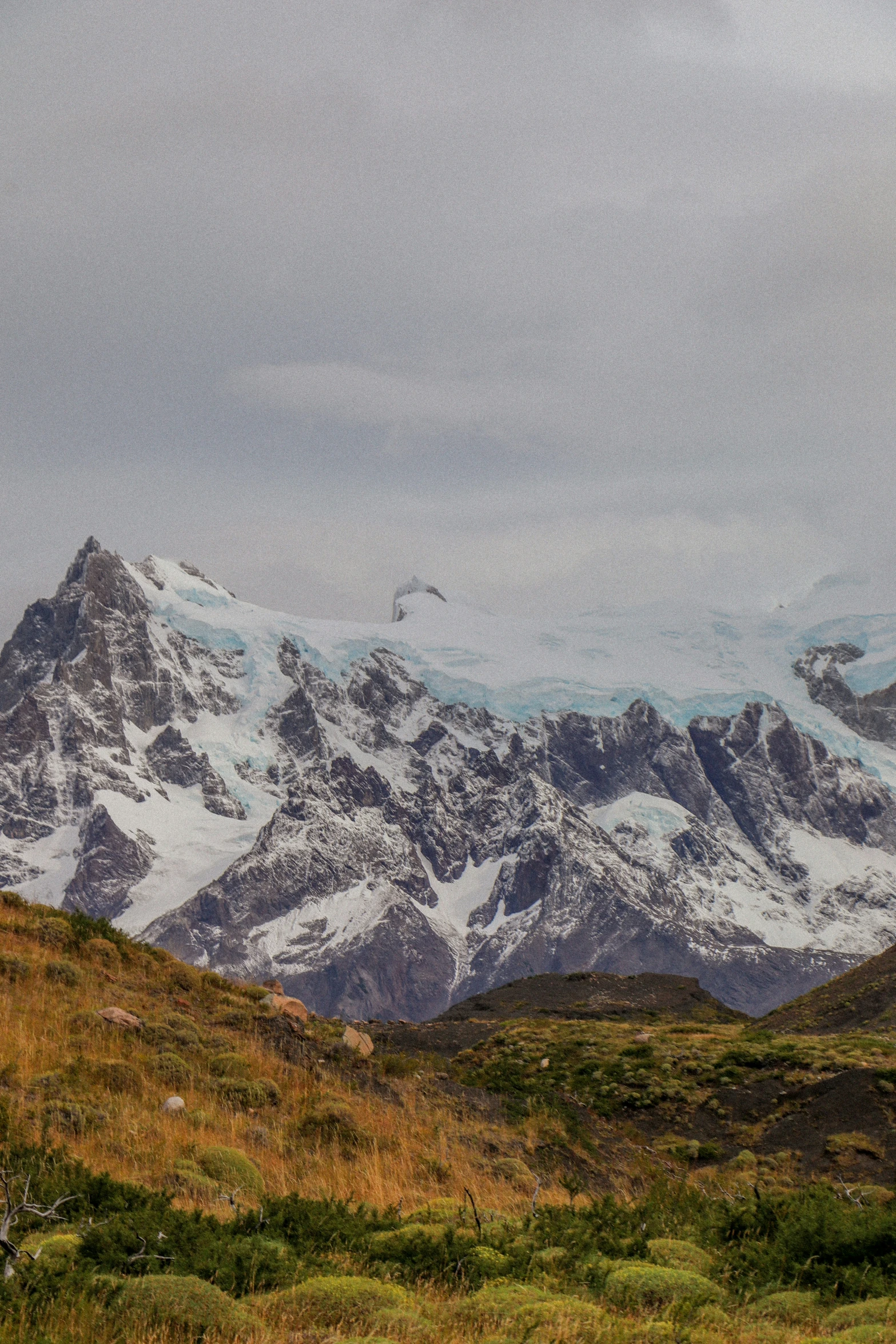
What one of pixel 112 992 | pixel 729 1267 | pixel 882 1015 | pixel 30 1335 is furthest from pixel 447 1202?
pixel 882 1015

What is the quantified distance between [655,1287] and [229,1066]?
1134 centimetres

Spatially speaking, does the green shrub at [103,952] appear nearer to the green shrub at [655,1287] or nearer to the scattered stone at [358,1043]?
the scattered stone at [358,1043]

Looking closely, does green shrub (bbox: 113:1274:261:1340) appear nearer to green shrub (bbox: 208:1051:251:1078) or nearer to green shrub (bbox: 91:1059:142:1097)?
green shrub (bbox: 91:1059:142:1097)

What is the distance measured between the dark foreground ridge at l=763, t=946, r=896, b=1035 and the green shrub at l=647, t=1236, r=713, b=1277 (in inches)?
1308

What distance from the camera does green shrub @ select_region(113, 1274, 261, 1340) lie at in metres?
8.67

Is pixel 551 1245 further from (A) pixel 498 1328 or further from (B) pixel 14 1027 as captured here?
(B) pixel 14 1027

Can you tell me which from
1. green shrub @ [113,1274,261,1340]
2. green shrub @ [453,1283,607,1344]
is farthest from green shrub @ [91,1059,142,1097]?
green shrub @ [453,1283,607,1344]

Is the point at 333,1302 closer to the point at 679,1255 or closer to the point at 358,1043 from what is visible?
the point at 679,1255

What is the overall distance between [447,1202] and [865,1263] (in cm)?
532

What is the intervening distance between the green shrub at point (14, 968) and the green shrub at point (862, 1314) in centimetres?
1701

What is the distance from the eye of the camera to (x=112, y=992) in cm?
2347

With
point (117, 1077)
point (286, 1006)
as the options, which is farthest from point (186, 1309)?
point (286, 1006)

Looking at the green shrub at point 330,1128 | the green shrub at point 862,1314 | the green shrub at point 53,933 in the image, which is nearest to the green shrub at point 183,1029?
the green shrub at point 330,1128

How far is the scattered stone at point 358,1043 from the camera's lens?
26.2 metres
